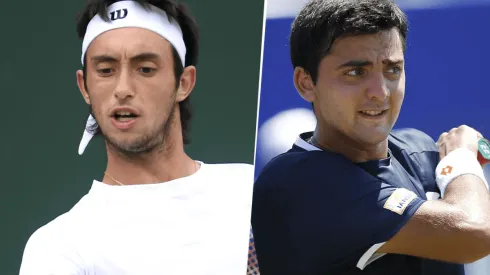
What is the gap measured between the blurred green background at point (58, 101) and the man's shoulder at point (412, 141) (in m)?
1.00

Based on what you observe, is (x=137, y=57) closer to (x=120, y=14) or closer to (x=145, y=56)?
(x=145, y=56)

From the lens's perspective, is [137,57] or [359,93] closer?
[359,93]

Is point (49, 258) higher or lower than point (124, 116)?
lower

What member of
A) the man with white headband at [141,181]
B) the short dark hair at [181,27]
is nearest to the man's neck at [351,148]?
the man with white headband at [141,181]

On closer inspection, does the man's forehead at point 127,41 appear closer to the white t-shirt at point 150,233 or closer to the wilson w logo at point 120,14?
the wilson w logo at point 120,14

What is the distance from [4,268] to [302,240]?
171cm

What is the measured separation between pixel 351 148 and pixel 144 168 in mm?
972

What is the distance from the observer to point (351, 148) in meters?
2.52

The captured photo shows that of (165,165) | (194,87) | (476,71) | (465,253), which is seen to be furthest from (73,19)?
(465,253)

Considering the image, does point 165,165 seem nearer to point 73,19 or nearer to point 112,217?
point 112,217

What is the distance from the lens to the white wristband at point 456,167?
240 centimetres

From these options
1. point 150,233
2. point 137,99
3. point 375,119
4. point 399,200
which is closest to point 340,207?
point 399,200

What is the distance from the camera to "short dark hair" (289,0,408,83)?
2.43 metres

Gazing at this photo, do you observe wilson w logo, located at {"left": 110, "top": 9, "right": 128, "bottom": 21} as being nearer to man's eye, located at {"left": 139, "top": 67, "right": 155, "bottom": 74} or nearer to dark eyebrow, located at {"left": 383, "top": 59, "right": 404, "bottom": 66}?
man's eye, located at {"left": 139, "top": 67, "right": 155, "bottom": 74}
